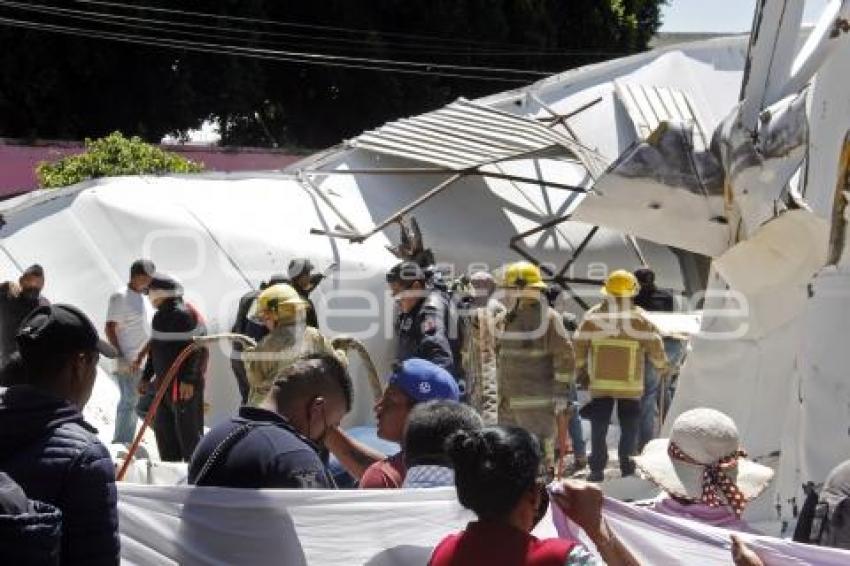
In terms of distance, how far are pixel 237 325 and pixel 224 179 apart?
12.2 feet

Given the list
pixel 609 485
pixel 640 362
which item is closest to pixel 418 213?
pixel 640 362

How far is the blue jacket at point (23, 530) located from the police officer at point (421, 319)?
5.25 metres

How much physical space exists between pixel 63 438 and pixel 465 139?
1165cm

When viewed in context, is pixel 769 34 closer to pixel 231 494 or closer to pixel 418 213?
pixel 231 494

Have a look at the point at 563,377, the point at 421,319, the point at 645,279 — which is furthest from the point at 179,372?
the point at 645,279

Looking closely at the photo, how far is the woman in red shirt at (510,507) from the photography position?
10.5ft

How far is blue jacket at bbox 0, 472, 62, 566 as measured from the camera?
300 centimetres

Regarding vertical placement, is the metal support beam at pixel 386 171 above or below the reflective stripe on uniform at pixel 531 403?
above

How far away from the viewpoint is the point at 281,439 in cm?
399

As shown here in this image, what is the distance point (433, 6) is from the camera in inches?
1100

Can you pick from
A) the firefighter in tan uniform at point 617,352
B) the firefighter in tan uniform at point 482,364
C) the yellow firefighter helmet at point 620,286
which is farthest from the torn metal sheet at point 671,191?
the firefighter in tan uniform at point 617,352

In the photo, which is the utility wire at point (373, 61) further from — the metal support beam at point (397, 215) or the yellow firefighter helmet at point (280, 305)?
the yellow firefighter helmet at point (280, 305)

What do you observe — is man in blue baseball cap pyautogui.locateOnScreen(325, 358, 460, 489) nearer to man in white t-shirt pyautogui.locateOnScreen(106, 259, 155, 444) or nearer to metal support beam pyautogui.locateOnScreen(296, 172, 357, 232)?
man in white t-shirt pyautogui.locateOnScreen(106, 259, 155, 444)

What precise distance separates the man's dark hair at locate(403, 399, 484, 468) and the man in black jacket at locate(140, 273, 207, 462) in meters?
5.41
